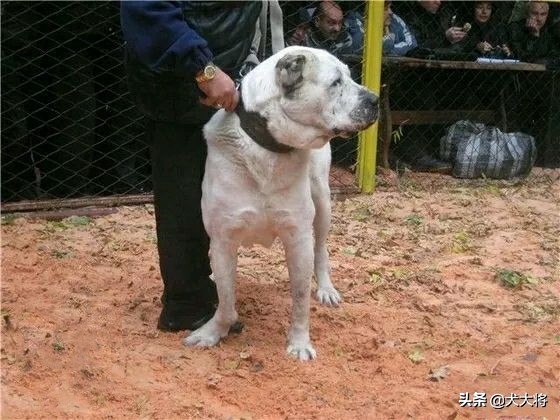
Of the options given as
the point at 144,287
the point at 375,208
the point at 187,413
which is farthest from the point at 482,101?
the point at 187,413

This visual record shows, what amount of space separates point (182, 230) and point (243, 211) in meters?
0.42

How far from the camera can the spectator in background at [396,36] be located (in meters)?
6.24

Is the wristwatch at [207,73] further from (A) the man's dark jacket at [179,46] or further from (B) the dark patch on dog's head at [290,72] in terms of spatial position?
(B) the dark patch on dog's head at [290,72]

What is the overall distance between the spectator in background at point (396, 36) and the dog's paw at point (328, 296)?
3.17m

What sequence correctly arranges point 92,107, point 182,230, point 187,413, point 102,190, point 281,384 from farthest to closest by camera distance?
point 102,190, point 92,107, point 182,230, point 281,384, point 187,413

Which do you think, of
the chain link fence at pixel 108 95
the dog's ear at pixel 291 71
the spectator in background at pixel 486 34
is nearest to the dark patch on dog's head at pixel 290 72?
the dog's ear at pixel 291 71

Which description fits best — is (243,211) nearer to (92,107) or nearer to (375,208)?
(92,107)

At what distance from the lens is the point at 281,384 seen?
268cm

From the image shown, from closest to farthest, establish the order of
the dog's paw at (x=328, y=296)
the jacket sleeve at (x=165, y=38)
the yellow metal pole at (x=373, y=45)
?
the jacket sleeve at (x=165, y=38) → the dog's paw at (x=328, y=296) → the yellow metal pole at (x=373, y=45)

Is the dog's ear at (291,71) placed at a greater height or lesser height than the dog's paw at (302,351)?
greater

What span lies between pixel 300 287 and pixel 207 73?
2.97ft

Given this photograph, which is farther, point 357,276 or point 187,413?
point 357,276

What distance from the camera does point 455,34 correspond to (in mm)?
6590

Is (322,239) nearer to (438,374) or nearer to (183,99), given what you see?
(438,374)
